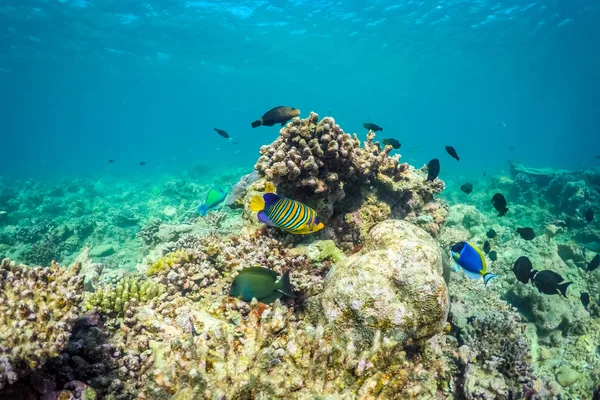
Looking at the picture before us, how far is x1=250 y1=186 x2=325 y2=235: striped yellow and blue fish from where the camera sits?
3.10 meters

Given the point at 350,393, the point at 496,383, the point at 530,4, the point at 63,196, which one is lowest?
the point at 63,196

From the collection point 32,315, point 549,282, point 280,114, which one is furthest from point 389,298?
point 549,282

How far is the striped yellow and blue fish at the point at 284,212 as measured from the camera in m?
3.10

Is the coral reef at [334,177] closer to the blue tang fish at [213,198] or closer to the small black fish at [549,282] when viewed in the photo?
the blue tang fish at [213,198]

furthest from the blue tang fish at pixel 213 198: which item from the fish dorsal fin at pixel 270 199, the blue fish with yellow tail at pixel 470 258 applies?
Answer: the blue fish with yellow tail at pixel 470 258

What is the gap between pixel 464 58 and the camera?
47875 millimetres

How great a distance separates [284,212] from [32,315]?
212cm

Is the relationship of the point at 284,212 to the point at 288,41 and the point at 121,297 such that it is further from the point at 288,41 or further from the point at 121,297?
the point at 288,41

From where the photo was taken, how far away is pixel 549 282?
5238 millimetres

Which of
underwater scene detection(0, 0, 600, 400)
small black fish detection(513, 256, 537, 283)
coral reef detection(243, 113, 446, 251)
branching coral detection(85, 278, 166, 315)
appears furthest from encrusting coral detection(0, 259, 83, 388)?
small black fish detection(513, 256, 537, 283)

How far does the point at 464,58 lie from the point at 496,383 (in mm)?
55488

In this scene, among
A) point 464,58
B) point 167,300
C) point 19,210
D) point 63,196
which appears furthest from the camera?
point 464,58

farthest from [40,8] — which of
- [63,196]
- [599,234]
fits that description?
[599,234]

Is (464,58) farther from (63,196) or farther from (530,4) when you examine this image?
(63,196)
